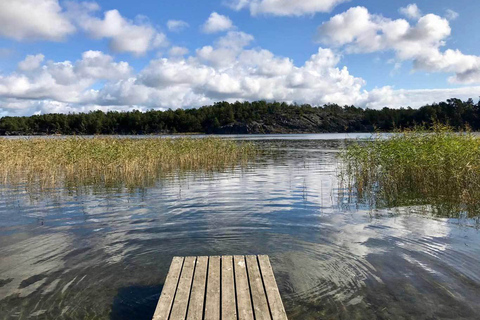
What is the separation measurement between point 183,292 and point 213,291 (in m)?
0.50

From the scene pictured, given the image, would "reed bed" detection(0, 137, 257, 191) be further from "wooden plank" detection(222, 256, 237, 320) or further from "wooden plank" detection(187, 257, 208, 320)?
"wooden plank" detection(222, 256, 237, 320)

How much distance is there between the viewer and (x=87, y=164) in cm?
2503

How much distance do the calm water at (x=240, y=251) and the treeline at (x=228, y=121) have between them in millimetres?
145360

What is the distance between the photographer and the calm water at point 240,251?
6754 mm

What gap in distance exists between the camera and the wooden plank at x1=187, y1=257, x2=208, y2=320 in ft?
17.0

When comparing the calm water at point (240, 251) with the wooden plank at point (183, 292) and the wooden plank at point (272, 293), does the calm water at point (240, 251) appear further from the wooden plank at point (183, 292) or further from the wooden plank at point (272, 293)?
the wooden plank at point (183, 292)

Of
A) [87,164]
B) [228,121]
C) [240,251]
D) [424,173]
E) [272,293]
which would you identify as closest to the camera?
[272,293]

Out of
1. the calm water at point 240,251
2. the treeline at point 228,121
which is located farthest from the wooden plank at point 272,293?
the treeline at point 228,121

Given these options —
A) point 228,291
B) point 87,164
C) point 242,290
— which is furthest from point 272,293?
point 87,164

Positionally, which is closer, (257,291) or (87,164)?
(257,291)

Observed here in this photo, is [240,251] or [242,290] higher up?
[242,290]

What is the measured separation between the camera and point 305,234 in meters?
11.0

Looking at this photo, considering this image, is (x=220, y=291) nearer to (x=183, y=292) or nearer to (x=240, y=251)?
(x=183, y=292)

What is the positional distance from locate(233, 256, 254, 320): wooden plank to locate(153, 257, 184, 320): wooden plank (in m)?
1.08
